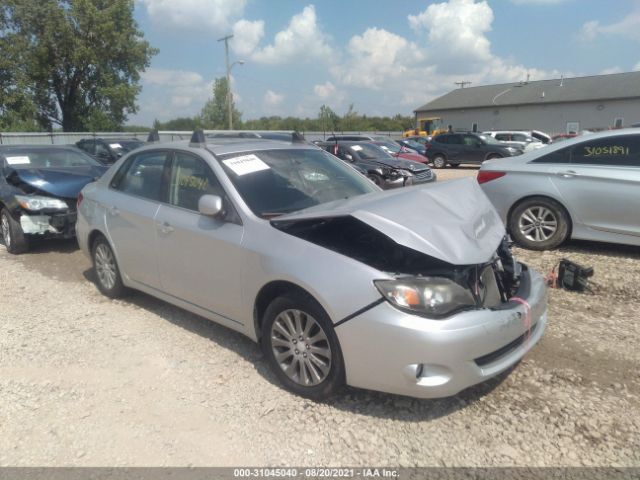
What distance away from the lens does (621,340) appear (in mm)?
3912

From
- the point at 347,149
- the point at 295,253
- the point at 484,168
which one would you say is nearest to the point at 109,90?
the point at 347,149

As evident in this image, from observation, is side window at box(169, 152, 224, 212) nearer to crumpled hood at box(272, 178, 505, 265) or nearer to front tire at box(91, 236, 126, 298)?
crumpled hood at box(272, 178, 505, 265)

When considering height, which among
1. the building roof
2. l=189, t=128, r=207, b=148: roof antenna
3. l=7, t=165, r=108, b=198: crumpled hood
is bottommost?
l=7, t=165, r=108, b=198: crumpled hood

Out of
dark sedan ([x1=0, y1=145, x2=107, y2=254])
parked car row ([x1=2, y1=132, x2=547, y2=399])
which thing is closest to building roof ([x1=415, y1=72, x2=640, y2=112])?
dark sedan ([x1=0, y1=145, x2=107, y2=254])

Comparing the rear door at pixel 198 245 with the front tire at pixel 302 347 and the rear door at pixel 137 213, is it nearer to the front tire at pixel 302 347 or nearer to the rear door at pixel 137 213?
the rear door at pixel 137 213

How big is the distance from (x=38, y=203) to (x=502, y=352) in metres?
6.61

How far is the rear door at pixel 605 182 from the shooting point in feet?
18.7

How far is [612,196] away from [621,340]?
8.23ft

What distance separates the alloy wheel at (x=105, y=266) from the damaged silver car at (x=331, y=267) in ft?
1.77

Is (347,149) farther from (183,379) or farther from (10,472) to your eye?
(10,472)

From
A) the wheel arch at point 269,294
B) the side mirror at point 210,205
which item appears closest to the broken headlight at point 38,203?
the side mirror at point 210,205

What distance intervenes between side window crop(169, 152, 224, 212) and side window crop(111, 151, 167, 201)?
22cm

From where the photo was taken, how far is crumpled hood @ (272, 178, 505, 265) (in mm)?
2834

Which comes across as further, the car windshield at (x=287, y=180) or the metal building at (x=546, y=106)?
the metal building at (x=546, y=106)
